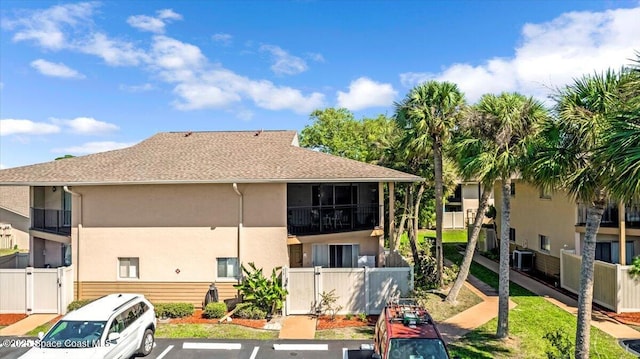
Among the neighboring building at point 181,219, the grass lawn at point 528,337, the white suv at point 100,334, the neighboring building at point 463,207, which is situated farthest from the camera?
the neighboring building at point 463,207

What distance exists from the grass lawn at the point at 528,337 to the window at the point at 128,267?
1281 cm

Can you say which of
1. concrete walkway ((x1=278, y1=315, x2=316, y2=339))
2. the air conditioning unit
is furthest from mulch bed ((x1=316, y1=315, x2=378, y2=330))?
the air conditioning unit

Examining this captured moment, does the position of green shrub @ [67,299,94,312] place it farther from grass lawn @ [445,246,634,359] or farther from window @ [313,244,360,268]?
grass lawn @ [445,246,634,359]

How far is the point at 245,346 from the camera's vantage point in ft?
40.5

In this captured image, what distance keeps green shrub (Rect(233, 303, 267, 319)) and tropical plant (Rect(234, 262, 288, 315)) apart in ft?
0.51

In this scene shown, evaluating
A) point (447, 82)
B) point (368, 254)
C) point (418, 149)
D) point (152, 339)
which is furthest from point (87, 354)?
point (447, 82)

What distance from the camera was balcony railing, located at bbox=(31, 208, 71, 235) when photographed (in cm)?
1917

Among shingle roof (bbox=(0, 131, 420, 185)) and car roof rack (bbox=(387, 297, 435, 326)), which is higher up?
shingle roof (bbox=(0, 131, 420, 185))

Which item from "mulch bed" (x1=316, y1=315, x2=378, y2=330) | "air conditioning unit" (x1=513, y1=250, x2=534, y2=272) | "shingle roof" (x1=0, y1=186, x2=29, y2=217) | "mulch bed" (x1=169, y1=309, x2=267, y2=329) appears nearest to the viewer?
"mulch bed" (x1=316, y1=315, x2=378, y2=330)

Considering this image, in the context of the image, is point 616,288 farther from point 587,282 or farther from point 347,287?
point 347,287

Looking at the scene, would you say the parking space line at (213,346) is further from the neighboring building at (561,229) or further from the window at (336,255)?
the neighboring building at (561,229)

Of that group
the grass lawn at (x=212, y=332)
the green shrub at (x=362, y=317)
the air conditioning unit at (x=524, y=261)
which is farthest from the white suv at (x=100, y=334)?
the air conditioning unit at (x=524, y=261)

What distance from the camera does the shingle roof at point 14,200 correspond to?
A: 35969mm

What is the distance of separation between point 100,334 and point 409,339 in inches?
304
